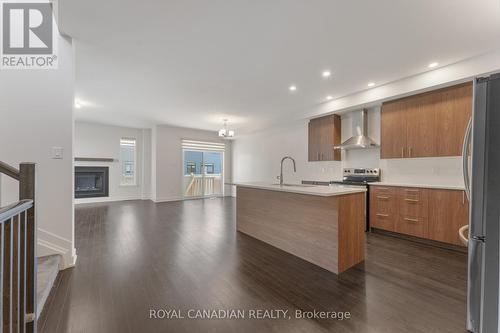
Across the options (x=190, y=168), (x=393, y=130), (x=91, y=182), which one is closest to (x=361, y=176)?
(x=393, y=130)

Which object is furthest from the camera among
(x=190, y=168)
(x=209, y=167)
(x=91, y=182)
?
(x=209, y=167)

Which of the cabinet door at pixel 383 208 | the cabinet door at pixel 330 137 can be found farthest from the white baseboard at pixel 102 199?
the cabinet door at pixel 383 208

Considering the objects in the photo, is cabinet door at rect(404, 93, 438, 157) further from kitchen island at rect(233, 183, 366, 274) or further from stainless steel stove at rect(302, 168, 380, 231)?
kitchen island at rect(233, 183, 366, 274)

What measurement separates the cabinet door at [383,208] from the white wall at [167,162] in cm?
613

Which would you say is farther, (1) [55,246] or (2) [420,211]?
(2) [420,211]

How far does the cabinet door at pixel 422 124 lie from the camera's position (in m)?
3.44

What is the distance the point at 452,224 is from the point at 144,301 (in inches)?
160

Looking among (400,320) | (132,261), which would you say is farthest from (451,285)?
(132,261)

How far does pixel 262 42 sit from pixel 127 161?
7.03 metres

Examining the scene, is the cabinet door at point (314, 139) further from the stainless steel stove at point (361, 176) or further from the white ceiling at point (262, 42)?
the white ceiling at point (262, 42)

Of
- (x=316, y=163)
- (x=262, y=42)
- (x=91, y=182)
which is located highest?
(x=262, y=42)

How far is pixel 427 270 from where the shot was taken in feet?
7.97

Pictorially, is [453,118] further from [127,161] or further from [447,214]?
[127,161]

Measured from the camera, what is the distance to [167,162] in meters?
7.46
